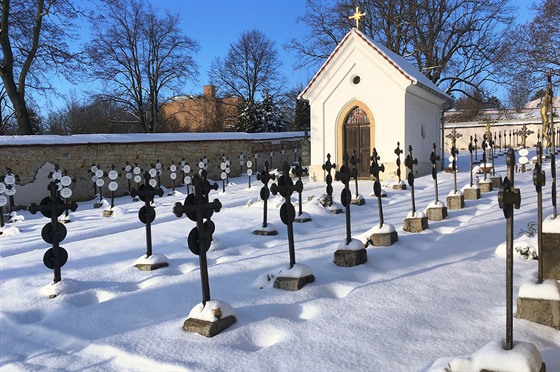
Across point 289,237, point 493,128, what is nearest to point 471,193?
point 289,237

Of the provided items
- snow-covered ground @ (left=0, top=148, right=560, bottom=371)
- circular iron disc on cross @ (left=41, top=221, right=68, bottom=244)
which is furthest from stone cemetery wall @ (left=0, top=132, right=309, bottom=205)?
circular iron disc on cross @ (left=41, top=221, right=68, bottom=244)

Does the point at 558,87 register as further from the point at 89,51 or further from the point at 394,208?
the point at 89,51

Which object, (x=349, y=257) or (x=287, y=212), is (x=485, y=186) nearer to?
(x=349, y=257)

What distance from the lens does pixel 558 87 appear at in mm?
22484

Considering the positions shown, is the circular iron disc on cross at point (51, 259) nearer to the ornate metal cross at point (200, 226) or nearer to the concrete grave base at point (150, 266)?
the concrete grave base at point (150, 266)

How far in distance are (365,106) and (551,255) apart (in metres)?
11.2

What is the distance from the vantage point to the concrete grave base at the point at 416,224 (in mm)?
6801

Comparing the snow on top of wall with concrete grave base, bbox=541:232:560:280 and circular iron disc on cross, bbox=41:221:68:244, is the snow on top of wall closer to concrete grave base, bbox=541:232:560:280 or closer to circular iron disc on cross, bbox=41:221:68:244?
circular iron disc on cross, bbox=41:221:68:244

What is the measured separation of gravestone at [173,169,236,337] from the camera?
12.0ft

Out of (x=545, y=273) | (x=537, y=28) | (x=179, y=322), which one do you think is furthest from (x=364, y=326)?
(x=537, y=28)

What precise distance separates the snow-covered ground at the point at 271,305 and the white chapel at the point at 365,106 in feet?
25.2

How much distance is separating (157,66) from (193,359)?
2968 centimetres

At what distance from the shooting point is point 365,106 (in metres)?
14.9

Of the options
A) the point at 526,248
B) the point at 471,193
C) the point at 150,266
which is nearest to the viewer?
the point at 526,248
